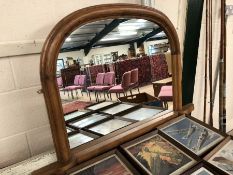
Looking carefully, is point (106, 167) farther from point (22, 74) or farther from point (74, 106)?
point (22, 74)

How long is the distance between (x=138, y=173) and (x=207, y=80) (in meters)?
1.29

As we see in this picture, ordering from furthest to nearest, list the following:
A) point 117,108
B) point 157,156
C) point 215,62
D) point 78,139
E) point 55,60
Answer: point 215,62, point 117,108, point 78,139, point 157,156, point 55,60

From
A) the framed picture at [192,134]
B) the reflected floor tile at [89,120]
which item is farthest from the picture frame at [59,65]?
the framed picture at [192,134]

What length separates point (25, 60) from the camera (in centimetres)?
84

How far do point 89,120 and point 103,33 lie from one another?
419 mm

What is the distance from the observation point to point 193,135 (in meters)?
0.92

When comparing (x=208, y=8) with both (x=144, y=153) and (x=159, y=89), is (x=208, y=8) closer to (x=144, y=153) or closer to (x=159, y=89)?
(x=159, y=89)

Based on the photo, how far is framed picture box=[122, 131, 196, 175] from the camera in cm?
76

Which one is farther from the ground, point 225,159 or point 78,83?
point 78,83

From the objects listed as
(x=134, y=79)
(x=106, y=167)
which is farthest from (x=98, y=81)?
(x=106, y=167)

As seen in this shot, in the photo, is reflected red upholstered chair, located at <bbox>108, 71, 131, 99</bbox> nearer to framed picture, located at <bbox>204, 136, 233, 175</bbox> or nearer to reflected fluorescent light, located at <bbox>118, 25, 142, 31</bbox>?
reflected fluorescent light, located at <bbox>118, 25, 142, 31</bbox>

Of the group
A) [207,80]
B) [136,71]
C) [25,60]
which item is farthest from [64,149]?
[207,80]

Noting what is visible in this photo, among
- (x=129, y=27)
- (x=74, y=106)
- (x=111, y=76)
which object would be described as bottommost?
(x=74, y=106)

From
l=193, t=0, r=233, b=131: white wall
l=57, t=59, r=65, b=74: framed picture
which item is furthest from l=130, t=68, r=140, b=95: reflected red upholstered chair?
l=193, t=0, r=233, b=131: white wall
